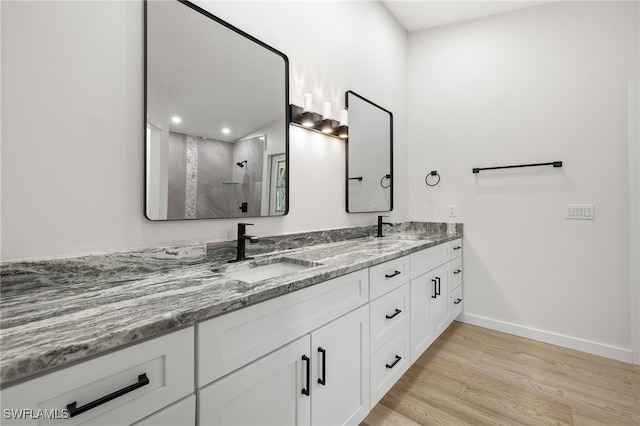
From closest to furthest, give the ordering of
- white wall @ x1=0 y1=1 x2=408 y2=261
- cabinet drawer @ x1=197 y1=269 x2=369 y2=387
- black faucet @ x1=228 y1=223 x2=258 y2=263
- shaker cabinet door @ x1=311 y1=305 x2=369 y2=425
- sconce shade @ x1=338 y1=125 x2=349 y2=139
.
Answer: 1. cabinet drawer @ x1=197 y1=269 x2=369 y2=387
2. white wall @ x1=0 y1=1 x2=408 y2=261
3. shaker cabinet door @ x1=311 y1=305 x2=369 y2=425
4. black faucet @ x1=228 y1=223 x2=258 y2=263
5. sconce shade @ x1=338 y1=125 x2=349 y2=139

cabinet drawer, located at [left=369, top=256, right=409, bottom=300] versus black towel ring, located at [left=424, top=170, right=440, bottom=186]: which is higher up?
black towel ring, located at [left=424, top=170, right=440, bottom=186]

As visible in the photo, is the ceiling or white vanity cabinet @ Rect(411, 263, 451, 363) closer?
white vanity cabinet @ Rect(411, 263, 451, 363)

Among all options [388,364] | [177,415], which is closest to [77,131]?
[177,415]

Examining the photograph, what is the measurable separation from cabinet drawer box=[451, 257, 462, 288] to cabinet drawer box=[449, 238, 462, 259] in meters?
0.04

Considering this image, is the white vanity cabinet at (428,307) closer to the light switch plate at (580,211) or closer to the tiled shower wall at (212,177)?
the light switch plate at (580,211)

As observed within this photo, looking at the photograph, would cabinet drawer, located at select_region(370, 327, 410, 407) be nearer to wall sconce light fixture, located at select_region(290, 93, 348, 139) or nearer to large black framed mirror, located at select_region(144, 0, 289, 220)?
large black framed mirror, located at select_region(144, 0, 289, 220)

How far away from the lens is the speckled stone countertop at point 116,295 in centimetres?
60

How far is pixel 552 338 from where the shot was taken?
2.46 meters

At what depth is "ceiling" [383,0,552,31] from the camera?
2.62 metres

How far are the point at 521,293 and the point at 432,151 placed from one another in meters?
1.51

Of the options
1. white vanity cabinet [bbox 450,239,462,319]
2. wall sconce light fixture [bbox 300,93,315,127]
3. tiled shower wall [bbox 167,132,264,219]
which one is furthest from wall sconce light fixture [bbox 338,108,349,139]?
white vanity cabinet [bbox 450,239,462,319]

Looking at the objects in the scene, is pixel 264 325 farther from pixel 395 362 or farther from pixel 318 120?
pixel 318 120

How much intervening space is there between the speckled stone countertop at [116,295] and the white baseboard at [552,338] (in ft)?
6.04

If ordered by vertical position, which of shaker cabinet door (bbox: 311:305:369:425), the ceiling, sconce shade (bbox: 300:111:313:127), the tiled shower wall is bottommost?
shaker cabinet door (bbox: 311:305:369:425)
